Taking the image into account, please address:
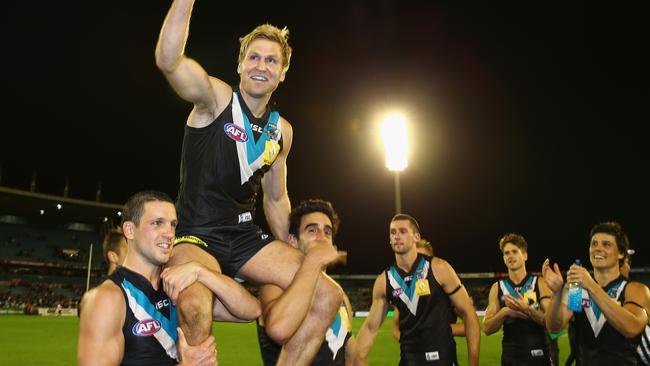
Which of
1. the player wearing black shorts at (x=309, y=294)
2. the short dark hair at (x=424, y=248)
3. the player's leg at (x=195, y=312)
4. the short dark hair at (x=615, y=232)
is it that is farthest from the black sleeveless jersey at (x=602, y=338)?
the player's leg at (x=195, y=312)

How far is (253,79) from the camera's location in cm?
462

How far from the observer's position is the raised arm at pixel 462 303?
745cm

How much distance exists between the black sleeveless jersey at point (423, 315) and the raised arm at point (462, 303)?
0.09m

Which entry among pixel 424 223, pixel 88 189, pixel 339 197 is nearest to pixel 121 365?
pixel 339 197

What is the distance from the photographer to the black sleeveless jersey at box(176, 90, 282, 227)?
4.47 m

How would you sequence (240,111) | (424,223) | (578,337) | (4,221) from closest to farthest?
(240,111) < (578,337) < (4,221) < (424,223)

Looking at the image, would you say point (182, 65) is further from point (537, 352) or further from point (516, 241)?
point (537, 352)

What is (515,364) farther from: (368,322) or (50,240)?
(50,240)

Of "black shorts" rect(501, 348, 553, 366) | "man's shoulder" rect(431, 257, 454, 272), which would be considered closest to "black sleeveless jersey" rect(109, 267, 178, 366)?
"man's shoulder" rect(431, 257, 454, 272)

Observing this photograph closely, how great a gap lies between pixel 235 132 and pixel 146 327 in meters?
1.72

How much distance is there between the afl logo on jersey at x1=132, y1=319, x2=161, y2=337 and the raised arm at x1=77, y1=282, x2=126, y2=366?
0.42 feet

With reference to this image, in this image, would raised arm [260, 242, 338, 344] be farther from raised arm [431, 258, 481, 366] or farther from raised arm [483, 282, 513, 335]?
raised arm [483, 282, 513, 335]

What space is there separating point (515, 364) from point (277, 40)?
268 inches

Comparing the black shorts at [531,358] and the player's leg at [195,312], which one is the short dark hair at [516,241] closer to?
the black shorts at [531,358]
